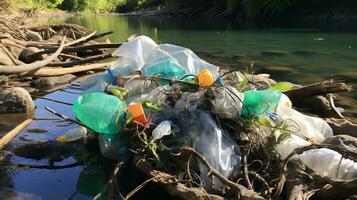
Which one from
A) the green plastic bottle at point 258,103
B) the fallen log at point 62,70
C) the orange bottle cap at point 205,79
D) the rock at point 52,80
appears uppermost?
the orange bottle cap at point 205,79

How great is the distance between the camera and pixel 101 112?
5.32 m

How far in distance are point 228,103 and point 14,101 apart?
453cm

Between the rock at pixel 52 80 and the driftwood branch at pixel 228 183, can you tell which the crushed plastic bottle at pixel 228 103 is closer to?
the driftwood branch at pixel 228 183

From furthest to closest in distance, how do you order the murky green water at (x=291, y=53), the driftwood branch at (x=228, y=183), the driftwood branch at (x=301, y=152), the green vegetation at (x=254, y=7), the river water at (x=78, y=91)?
the green vegetation at (x=254, y=7) < the murky green water at (x=291, y=53) < the river water at (x=78, y=91) < the driftwood branch at (x=301, y=152) < the driftwood branch at (x=228, y=183)

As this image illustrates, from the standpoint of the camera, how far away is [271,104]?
4.95 m

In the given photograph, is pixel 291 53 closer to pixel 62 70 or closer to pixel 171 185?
pixel 62 70

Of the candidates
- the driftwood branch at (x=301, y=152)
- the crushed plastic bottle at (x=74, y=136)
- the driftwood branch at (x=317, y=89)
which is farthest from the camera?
the driftwood branch at (x=317, y=89)

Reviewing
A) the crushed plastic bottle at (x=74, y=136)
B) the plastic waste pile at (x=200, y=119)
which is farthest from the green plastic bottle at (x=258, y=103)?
the crushed plastic bottle at (x=74, y=136)

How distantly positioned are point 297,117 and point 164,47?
2.25 metres

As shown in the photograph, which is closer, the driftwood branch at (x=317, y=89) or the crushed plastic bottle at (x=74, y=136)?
the crushed plastic bottle at (x=74, y=136)

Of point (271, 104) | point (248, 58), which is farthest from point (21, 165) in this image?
point (248, 58)

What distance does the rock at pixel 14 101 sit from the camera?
8086 millimetres

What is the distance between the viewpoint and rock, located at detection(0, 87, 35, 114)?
318 inches

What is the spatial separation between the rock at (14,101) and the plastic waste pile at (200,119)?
2283 millimetres
